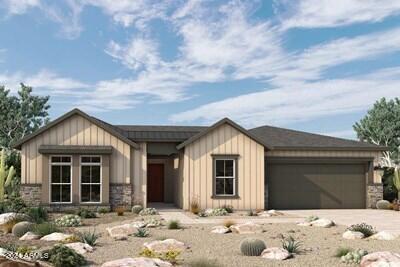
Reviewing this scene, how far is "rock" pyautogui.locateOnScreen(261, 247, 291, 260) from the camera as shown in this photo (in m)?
10.6

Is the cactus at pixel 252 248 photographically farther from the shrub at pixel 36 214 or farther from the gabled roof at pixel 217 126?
the gabled roof at pixel 217 126

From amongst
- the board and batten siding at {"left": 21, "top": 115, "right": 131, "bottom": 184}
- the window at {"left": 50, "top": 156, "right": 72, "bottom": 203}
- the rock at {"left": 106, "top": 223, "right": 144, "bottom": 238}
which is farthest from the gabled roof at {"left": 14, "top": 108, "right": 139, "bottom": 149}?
the rock at {"left": 106, "top": 223, "right": 144, "bottom": 238}

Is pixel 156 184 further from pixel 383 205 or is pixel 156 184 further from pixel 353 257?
pixel 353 257

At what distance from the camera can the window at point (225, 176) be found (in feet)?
76.6

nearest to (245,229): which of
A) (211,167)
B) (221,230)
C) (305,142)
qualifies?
(221,230)

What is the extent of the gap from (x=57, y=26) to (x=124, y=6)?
4.33m

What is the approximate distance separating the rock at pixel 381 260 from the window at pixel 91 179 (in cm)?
1485

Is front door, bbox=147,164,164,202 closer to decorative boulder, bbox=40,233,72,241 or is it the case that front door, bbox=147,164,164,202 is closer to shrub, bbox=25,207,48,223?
shrub, bbox=25,207,48,223

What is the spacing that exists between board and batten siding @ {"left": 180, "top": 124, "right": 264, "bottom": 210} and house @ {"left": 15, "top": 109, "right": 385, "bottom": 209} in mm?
46

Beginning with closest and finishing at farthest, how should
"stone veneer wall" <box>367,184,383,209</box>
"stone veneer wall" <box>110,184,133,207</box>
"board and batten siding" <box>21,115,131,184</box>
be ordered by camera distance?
"board and batten siding" <box>21,115,131,184</box>, "stone veneer wall" <box>110,184,133,207</box>, "stone veneer wall" <box>367,184,383,209</box>

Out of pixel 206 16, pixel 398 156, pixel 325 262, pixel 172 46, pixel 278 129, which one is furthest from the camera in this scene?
pixel 398 156

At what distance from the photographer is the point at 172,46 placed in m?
22.0

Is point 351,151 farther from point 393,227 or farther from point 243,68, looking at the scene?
point 393,227

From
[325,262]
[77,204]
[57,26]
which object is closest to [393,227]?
[325,262]
